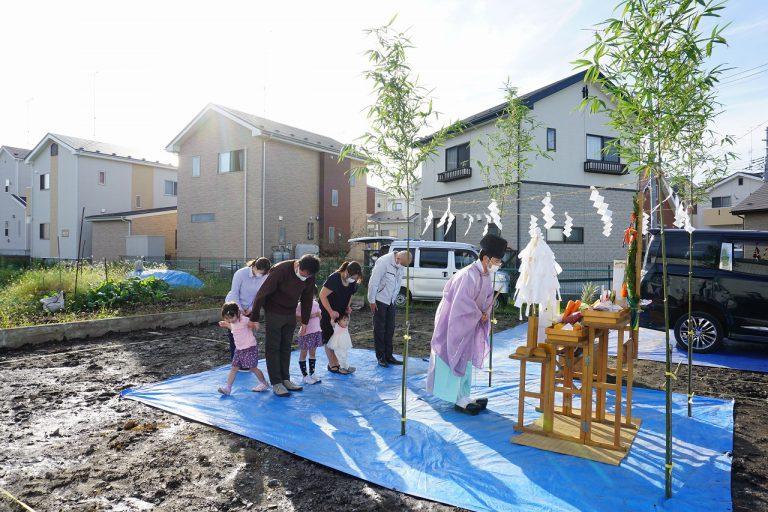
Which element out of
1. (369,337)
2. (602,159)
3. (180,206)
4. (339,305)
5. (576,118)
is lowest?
(369,337)

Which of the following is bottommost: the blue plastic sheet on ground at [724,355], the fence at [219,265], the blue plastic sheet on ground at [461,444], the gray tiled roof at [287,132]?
the blue plastic sheet on ground at [461,444]

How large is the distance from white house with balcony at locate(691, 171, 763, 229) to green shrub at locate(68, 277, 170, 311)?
26.9 m

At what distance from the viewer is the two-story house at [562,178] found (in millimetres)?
17234

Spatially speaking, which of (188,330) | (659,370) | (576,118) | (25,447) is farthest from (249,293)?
(576,118)

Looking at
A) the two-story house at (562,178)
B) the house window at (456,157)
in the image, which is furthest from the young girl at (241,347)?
the house window at (456,157)

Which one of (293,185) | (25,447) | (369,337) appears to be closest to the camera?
(25,447)

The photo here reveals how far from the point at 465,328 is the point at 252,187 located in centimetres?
1722

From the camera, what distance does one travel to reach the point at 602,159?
18.7 m

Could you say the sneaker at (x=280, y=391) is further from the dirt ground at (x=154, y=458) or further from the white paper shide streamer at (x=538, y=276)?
the white paper shide streamer at (x=538, y=276)

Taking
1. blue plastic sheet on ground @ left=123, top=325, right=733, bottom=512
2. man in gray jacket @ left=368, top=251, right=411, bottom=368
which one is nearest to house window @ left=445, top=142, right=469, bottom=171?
man in gray jacket @ left=368, top=251, right=411, bottom=368

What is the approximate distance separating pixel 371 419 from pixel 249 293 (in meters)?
2.47

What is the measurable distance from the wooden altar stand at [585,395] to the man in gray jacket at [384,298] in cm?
288

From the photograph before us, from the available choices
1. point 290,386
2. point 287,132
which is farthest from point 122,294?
point 287,132

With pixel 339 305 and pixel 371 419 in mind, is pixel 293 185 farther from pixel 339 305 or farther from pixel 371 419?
pixel 371 419
